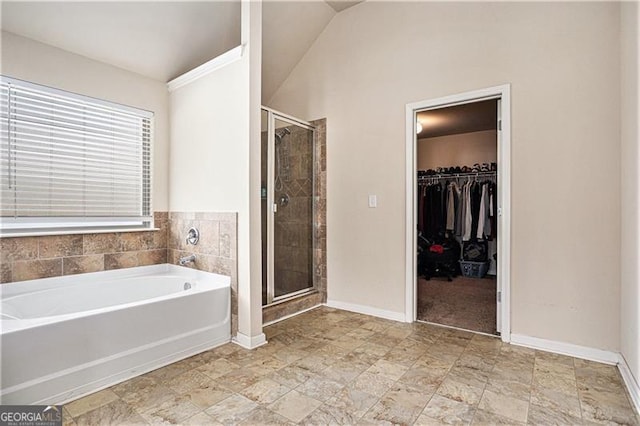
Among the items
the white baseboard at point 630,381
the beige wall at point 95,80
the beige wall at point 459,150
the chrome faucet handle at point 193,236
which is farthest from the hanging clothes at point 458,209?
the beige wall at point 95,80

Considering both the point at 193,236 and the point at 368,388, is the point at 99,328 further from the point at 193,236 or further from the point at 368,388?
the point at 368,388

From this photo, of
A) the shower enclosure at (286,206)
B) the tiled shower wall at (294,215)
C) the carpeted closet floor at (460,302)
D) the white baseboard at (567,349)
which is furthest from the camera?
the tiled shower wall at (294,215)

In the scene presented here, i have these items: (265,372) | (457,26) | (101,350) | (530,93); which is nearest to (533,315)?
(530,93)

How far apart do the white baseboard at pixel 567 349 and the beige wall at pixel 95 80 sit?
3.36m

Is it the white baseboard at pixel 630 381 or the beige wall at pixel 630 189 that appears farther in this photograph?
the beige wall at pixel 630 189

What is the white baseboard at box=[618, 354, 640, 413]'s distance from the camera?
69.9 inches

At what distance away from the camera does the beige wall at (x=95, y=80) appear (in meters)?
2.44

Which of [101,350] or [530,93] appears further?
[530,93]

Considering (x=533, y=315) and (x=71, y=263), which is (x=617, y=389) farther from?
(x=71, y=263)

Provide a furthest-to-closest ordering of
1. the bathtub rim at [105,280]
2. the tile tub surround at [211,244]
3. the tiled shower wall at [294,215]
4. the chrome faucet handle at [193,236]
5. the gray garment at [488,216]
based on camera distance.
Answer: the gray garment at [488,216] < the tiled shower wall at [294,215] < the chrome faucet handle at [193,236] < the tile tub surround at [211,244] < the bathtub rim at [105,280]

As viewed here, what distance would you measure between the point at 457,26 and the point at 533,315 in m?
2.43

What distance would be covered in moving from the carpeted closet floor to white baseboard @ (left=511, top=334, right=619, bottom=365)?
27cm

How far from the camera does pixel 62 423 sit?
5.32ft

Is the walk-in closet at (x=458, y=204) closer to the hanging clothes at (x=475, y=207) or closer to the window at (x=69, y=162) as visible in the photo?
the hanging clothes at (x=475, y=207)
